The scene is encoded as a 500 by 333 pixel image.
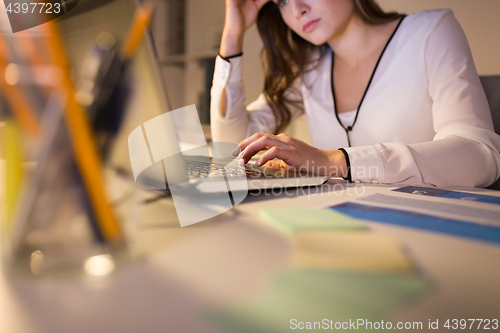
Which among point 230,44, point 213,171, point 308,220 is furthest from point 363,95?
point 308,220

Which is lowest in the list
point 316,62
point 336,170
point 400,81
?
point 336,170

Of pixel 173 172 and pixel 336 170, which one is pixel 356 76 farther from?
pixel 173 172

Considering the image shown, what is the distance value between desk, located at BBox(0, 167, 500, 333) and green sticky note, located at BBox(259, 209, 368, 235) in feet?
0.04

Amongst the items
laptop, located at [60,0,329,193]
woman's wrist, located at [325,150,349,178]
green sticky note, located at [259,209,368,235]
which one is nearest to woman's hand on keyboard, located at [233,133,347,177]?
woman's wrist, located at [325,150,349,178]

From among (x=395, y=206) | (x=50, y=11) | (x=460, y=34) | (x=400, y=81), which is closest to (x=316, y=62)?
(x=400, y=81)

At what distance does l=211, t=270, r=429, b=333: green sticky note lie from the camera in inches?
6.5

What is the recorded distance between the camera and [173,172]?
1.23 feet

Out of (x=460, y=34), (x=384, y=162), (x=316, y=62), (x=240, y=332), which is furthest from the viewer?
(x=316, y=62)

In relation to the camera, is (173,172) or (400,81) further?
(400,81)

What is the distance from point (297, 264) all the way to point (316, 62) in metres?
1.14

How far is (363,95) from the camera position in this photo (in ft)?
3.27

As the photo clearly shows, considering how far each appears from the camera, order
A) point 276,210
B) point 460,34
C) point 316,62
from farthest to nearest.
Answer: point 316,62 < point 460,34 < point 276,210

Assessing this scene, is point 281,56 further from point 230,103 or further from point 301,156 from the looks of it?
point 301,156

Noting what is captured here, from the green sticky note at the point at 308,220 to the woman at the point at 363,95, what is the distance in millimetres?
231
